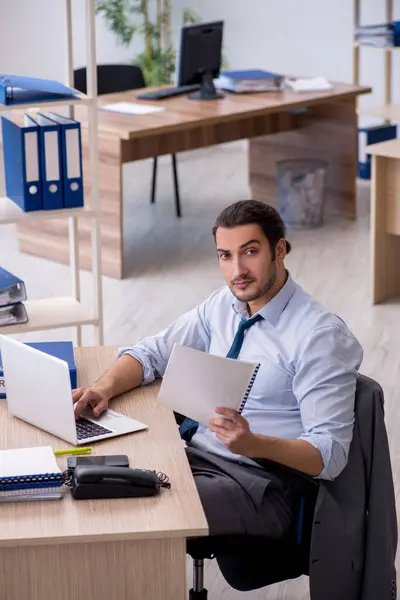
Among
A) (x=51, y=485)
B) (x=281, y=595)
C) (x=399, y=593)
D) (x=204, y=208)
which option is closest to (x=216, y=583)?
(x=281, y=595)

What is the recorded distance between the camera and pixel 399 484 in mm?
3486

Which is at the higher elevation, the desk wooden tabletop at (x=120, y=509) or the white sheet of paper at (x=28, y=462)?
the white sheet of paper at (x=28, y=462)

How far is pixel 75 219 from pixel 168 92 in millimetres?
2251

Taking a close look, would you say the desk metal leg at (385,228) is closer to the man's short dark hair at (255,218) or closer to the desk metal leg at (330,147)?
the desk metal leg at (330,147)

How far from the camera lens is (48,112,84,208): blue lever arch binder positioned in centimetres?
359

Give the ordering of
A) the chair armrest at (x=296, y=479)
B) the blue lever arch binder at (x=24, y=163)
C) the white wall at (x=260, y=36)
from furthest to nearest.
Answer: the white wall at (x=260, y=36) → the blue lever arch binder at (x=24, y=163) → the chair armrest at (x=296, y=479)

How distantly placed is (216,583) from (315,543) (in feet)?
2.65

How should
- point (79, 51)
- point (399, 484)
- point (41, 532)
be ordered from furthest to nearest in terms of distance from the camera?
point (79, 51), point (399, 484), point (41, 532)

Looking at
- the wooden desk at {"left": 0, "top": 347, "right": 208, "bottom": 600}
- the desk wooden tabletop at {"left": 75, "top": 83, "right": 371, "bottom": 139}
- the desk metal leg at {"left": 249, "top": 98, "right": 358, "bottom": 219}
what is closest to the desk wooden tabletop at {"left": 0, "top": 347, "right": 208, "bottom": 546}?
the wooden desk at {"left": 0, "top": 347, "right": 208, "bottom": 600}

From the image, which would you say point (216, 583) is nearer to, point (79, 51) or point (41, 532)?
point (41, 532)

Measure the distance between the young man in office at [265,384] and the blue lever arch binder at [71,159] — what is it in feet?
3.98

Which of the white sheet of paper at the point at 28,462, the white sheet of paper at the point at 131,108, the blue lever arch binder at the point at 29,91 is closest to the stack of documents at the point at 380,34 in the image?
the white sheet of paper at the point at 131,108

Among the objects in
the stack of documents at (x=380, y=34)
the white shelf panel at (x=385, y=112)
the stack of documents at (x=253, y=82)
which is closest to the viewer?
the white shelf panel at (x=385, y=112)

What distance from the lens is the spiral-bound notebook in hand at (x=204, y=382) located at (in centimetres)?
212
